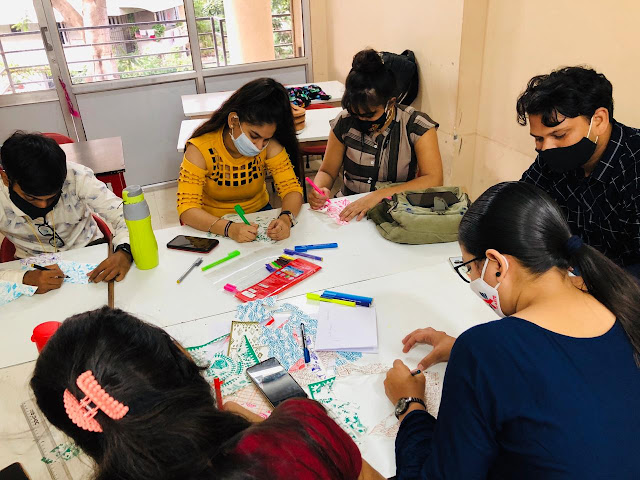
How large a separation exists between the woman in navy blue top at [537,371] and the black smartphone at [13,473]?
2.39ft

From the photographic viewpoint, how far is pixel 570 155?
5.31 ft

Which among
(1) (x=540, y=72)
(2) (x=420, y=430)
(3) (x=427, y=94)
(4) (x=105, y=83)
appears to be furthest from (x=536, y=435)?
(4) (x=105, y=83)

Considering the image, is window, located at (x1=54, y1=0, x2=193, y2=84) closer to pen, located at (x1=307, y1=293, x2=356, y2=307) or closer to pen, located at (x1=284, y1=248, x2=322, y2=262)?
pen, located at (x1=284, y1=248, x2=322, y2=262)

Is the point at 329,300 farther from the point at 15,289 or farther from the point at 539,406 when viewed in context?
the point at 15,289

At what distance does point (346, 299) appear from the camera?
4.74 feet

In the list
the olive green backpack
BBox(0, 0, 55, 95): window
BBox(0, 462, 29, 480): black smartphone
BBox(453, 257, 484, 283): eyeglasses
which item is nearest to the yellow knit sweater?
the olive green backpack

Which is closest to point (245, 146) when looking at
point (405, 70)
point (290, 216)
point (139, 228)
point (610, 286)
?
point (290, 216)

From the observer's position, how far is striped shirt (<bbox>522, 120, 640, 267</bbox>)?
5.21ft

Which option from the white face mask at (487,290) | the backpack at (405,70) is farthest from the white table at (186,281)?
the backpack at (405,70)

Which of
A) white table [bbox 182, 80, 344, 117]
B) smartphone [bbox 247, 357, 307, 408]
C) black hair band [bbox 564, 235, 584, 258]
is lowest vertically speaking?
smartphone [bbox 247, 357, 307, 408]

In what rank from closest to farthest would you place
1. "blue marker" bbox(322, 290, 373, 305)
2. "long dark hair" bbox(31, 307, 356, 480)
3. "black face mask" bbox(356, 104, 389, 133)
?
1. "long dark hair" bbox(31, 307, 356, 480)
2. "blue marker" bbox(322, 290, 373, 305)
3. "black face mask" bbox(356, 104, 389, 133)

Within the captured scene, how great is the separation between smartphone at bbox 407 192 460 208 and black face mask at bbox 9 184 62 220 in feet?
4.41

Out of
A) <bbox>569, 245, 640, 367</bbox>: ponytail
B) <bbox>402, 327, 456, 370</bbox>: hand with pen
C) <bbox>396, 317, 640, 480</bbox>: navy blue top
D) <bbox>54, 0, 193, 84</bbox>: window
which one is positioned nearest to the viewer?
<bbox>396, 317, 640, 480</bbox>: navy blue top

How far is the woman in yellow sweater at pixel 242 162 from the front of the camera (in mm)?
1907
